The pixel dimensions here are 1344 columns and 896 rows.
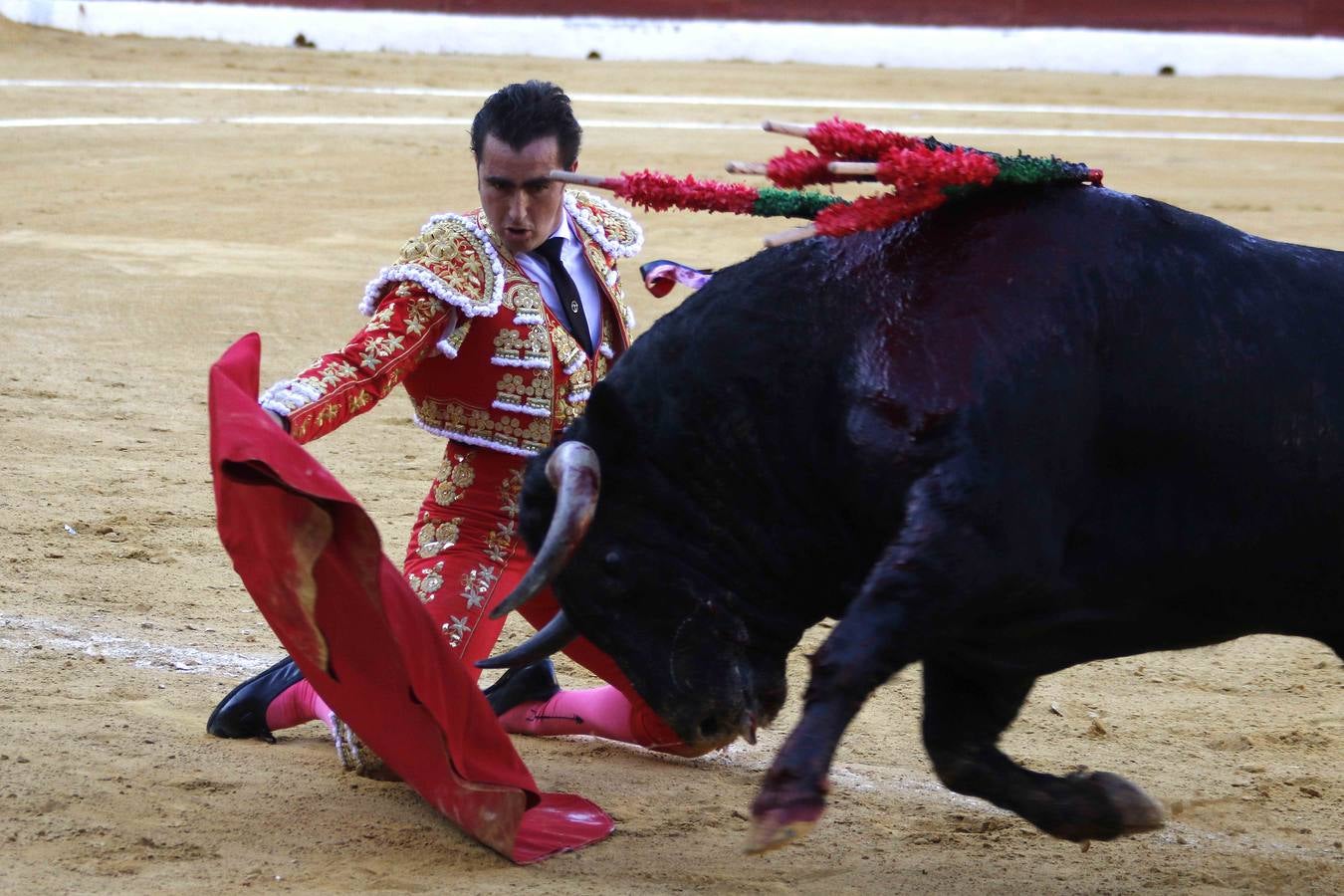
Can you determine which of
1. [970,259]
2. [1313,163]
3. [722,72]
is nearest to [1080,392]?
[970,259]

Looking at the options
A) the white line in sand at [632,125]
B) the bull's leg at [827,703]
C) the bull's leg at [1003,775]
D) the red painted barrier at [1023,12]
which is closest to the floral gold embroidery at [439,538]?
the bull's leg at [1003,775]

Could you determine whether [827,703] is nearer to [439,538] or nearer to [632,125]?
[439,538]

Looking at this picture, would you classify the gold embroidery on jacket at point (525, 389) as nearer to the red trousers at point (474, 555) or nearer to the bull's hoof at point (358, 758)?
the red trousers at point (474, 555)

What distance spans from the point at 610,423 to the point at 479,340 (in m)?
0.46

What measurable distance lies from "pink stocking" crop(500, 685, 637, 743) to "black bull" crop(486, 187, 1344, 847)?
61 centimetres

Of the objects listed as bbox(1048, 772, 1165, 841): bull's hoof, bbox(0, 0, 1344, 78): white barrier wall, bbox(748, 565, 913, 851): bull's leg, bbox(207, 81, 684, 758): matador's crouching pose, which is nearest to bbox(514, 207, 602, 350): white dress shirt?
bbox(207, 81, 684, 758): matador's crouching pose

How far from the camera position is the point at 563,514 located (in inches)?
91.1

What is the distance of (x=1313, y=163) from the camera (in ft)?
34.6

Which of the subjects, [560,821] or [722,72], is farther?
[722,72]

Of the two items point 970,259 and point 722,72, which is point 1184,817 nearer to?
point 970,259

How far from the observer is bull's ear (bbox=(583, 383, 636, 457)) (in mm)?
2480

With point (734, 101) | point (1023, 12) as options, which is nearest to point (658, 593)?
point (734, 101)

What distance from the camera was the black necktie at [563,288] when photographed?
2945 millimetres

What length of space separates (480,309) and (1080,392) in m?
1.00
